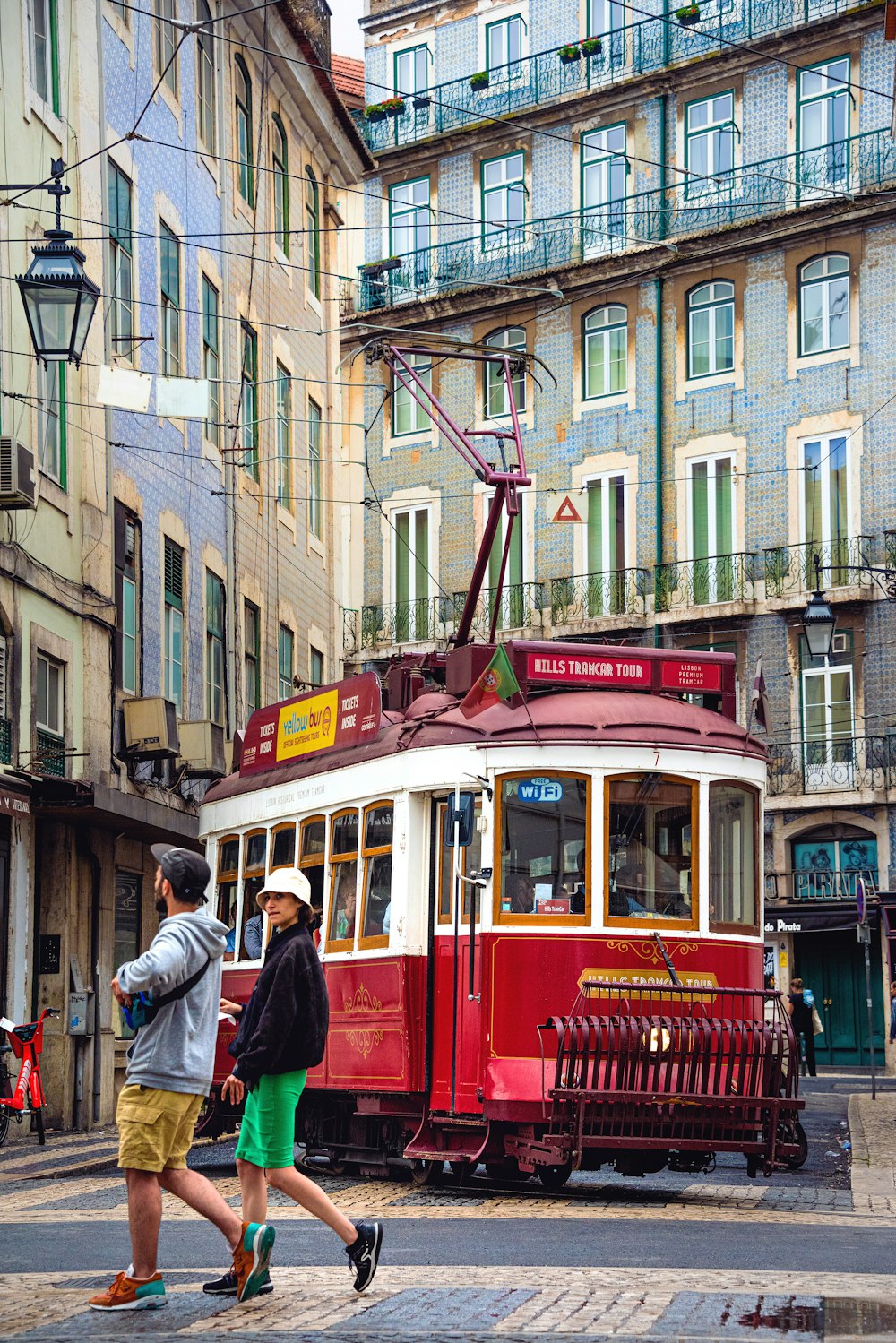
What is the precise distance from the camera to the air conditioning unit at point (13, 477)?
717 inches

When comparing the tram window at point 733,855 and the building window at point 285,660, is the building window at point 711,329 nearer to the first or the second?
the building window at point 285,660

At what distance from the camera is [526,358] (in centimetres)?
1883

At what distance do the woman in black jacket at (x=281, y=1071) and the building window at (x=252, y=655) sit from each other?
2043 cm

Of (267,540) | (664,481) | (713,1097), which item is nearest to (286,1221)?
(713,1097)

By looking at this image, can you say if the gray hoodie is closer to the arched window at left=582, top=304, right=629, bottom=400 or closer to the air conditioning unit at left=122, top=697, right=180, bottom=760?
the air conditioning unit at left=122, top=697, right=180, bottom=760

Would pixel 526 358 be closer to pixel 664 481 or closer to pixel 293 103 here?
pixel 293 103

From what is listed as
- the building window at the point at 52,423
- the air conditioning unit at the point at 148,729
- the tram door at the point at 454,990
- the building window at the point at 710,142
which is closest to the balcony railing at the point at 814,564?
the building window at the point at 710,142

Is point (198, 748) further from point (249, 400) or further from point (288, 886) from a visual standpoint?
point (288, 886)

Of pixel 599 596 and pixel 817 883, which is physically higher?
pixel 599 596

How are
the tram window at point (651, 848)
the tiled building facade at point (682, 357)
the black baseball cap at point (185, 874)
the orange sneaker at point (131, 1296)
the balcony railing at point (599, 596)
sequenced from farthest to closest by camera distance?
the balcony railing at point (599, 596), the tiled building facade at point (682, 357), the tram window at point (651, 848), the black baseball cap at point (185, 874), the orange sneaker at point (131, 1296)

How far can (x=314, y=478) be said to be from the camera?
33.6 m

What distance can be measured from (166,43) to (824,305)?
55.0ft

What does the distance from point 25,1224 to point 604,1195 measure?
12.2 feet

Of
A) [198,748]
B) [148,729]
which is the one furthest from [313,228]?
[148,729]
